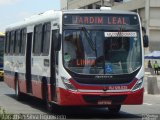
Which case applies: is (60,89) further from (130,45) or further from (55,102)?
(130,45)

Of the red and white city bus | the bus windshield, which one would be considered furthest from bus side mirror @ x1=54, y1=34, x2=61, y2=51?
the bus windshield

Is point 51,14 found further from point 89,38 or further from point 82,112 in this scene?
point 82,112

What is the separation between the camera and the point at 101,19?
1716cm

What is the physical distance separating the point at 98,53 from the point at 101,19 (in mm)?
1069

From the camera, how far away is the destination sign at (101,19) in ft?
55.7

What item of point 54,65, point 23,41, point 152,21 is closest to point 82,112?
point 54,65

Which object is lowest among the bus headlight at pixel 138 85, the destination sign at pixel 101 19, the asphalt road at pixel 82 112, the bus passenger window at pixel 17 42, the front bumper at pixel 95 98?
the asphalt road at pixel 82 112

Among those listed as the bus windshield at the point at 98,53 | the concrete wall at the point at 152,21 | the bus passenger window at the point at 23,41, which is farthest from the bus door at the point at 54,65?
the concrete wall at the point at 152,21

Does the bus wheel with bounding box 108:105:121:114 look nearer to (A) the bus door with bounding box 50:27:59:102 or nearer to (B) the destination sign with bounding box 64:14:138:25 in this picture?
(A) the bus door with bounding box 50:27:59:102

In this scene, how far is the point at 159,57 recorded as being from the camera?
68.4 m

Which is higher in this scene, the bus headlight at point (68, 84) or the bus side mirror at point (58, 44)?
the bus side mirror at point (58, 44)

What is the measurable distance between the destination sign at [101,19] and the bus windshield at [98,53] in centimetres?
28

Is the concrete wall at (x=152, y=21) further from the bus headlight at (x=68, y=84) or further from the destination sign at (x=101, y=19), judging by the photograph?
the bus headlight at (x=68, y=84)

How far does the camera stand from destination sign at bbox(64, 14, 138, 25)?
1698cm
